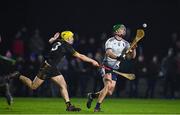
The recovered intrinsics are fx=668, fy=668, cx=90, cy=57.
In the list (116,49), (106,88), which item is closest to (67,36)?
(116,49)

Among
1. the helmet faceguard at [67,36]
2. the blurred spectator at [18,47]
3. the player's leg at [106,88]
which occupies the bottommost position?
the player's leg at [106,88]

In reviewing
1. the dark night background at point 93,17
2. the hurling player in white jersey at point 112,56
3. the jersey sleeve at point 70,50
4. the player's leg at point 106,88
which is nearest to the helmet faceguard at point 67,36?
the jersey sleeve at point 70,50

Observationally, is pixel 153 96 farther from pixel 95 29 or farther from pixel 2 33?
pixel 2 33

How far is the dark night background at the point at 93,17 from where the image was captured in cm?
3434

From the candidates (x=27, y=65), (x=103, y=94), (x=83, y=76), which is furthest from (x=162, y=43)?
(x=103, y=94)

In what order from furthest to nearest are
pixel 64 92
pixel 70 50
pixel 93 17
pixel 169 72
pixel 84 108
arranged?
1. pixel 93 17
2. pixel 169 72
3. pixel 84 108
4. pixel 64 92
5. pixel 70 50

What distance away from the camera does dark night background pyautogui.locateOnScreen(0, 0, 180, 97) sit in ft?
113

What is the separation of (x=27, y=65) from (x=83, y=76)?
2608mm

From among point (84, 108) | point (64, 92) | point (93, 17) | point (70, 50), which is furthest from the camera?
point (93, 17)

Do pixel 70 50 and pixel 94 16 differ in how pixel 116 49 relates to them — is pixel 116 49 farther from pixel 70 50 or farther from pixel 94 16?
pixel 94 16

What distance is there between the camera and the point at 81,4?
3538cm

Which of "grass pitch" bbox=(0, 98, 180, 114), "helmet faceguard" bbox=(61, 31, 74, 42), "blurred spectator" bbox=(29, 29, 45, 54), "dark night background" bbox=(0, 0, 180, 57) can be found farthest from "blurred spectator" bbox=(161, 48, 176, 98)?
"helmet faceguard" bbox=(61, 31, 74, 42)

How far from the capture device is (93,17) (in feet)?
116

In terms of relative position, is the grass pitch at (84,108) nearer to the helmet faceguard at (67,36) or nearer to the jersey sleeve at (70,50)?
the jersey sleeve at (70,50)
